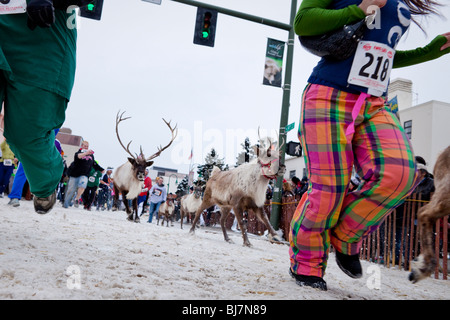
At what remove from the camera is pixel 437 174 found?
2992 mm

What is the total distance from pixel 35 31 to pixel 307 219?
2024 millimetres

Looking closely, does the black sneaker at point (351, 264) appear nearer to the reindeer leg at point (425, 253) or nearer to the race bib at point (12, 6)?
the reindeer leg at point (425, 253)

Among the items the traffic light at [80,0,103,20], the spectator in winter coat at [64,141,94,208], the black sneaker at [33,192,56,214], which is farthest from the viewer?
the spectator in winter coat at [64,141,94,208]

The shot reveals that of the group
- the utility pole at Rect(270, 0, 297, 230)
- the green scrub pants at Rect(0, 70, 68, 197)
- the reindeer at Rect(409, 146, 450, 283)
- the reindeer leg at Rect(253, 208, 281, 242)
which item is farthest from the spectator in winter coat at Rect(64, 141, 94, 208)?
the reindeer at Rect(409, 146, 450, 283)

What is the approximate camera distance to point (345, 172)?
2295 millimetres

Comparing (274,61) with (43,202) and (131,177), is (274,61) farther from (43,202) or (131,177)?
(43,202)

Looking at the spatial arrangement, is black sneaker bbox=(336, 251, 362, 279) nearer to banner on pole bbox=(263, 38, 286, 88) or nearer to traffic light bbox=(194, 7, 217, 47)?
banner on pole bbox=(263, 38, 286, 88)

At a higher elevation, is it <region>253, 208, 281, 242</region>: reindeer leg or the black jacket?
the black jacket

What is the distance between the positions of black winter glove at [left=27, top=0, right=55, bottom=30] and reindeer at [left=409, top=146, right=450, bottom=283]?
8.50 ft

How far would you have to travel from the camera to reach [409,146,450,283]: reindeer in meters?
2.25

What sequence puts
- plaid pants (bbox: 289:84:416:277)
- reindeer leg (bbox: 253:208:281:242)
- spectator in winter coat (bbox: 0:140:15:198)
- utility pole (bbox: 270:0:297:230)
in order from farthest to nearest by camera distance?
spectator in winter coat (bbox: 0:140:15:198) < utility pole (bbox: 270:0:297:230) < reindeer leg (bbox: 253:208:281:242) < plaid pants (bbox: 289:84:416:277)

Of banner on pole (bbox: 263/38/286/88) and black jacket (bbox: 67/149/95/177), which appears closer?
banner on pole (bbox: 263/38/286/88)

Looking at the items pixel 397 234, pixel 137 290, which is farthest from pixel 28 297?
pixel 397 234
